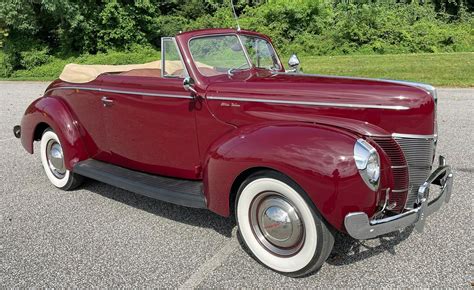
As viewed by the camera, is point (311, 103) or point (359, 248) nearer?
point (311, 103)

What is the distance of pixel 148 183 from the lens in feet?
13.2

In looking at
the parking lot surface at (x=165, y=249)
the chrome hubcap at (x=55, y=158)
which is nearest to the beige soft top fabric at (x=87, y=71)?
the chrome hubcap at (x=55, y=158)

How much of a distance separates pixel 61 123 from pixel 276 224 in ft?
9.53

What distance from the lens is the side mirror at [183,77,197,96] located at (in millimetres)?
3657

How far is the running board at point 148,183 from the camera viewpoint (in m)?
3.57

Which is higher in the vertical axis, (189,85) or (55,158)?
(189,85)

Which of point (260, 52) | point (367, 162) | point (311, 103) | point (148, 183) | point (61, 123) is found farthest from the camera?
point (61, 123)

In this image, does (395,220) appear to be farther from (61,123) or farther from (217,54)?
(61,123)

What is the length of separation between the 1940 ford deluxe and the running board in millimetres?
12

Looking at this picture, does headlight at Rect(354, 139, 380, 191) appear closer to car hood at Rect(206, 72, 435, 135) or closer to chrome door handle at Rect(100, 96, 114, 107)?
car hood at Rect(206, 72, 435, 135)

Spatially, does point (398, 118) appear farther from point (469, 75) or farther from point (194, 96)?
point (469, 75)

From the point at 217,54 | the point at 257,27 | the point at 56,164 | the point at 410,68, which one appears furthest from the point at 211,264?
the point at 257,27

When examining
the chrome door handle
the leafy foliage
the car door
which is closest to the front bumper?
the car door

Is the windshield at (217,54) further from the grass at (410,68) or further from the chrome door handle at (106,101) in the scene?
the grass at (410,68)
